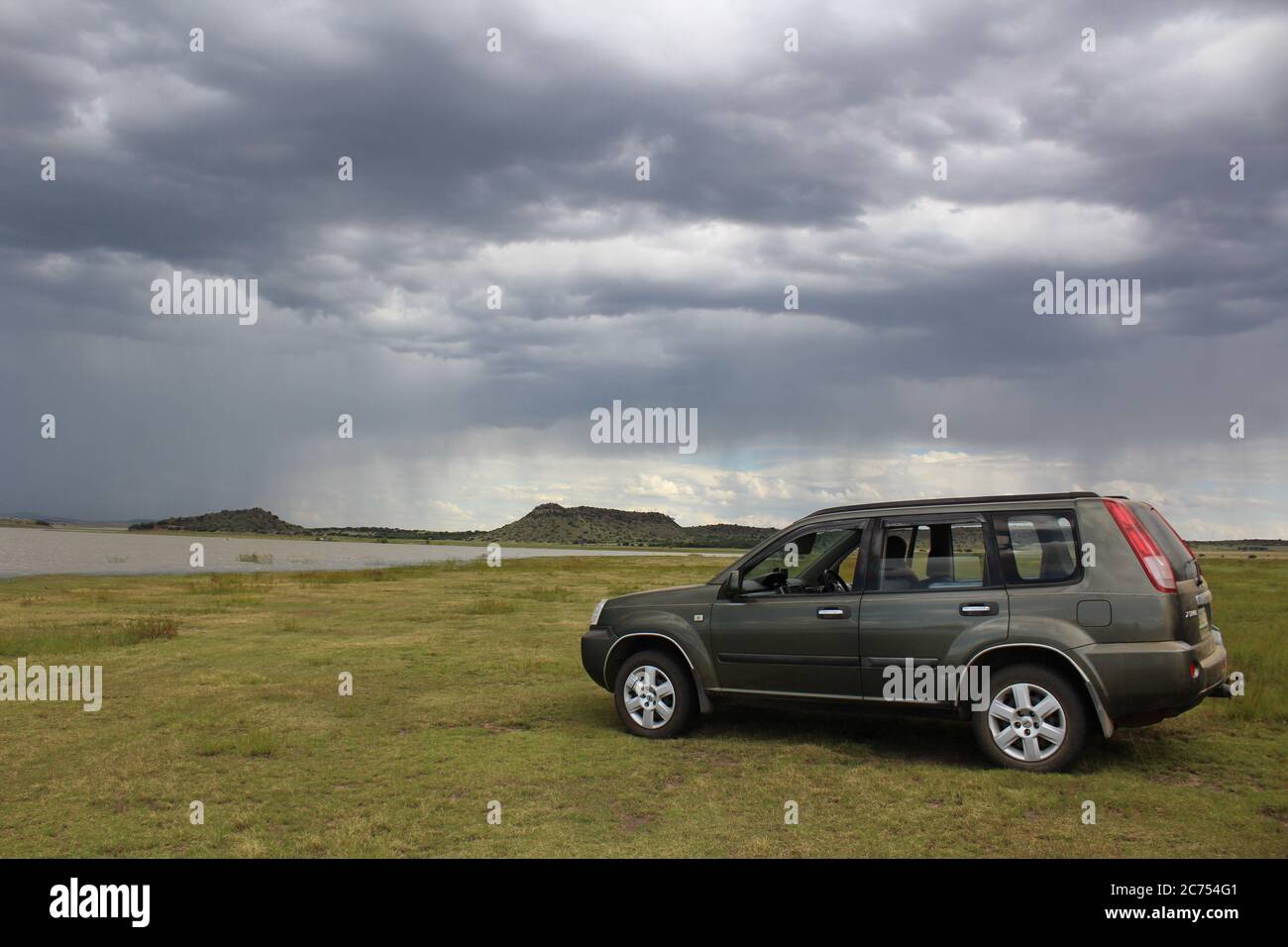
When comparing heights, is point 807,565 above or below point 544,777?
above

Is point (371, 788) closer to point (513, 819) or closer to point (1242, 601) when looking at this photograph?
point (513, 819)

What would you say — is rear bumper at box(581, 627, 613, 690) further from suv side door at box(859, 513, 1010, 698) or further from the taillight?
the taillight

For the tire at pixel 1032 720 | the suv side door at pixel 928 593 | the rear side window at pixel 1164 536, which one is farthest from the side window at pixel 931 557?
the rear side window at pixel 1164 536

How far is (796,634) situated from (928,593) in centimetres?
126

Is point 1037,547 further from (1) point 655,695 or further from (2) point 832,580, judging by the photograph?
(1) point 655,695

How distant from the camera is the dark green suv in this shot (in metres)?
7.30

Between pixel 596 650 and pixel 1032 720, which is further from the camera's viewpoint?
pixel 596 650

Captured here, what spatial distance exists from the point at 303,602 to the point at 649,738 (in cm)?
2184

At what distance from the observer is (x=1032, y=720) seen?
757cm

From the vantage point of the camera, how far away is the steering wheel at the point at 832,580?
28.5 ft

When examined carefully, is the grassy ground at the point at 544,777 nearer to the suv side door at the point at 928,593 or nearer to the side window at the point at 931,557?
the suv side door at the point at 928,593

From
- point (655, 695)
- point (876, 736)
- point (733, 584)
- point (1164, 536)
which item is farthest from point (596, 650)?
point (1164, 536)

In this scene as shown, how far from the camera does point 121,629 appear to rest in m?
19.3
